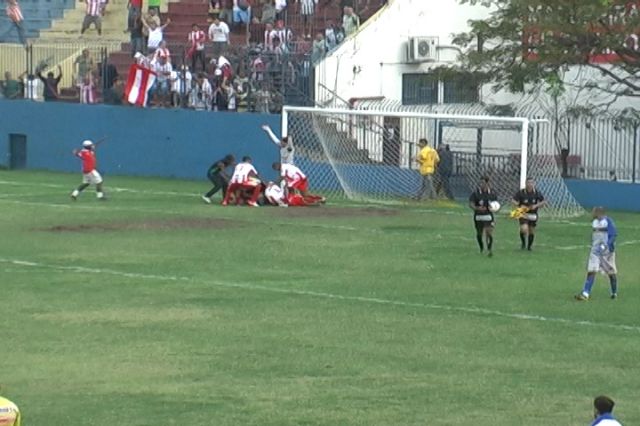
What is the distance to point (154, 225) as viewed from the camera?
38.5 m

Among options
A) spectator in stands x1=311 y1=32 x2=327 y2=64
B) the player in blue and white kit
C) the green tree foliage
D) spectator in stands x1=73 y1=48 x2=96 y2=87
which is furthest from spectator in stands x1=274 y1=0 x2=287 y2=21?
the player in blue and white kit

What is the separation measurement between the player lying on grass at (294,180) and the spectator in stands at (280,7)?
11902 mm

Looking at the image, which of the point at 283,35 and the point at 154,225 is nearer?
the point at 154,225

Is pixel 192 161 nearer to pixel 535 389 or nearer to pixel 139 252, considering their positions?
pixel 139 252

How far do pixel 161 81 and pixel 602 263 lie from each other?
28.5 m

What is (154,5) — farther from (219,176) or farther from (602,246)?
(602,246)

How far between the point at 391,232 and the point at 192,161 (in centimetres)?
1595

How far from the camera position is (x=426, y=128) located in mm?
48156

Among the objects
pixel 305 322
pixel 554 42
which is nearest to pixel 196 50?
pixel 554 42

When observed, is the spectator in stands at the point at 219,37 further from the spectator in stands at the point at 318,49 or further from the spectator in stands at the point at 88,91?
the spectator in stands at the point at 88,91

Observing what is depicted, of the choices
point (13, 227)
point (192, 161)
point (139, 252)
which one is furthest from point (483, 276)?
point (192, 161)

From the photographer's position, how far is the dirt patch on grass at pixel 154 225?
3775 cm

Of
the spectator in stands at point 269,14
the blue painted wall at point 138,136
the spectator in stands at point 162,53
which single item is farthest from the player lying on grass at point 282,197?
the spectator in stands at point 269,14

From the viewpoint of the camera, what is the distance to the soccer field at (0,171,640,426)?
63.3 ft
